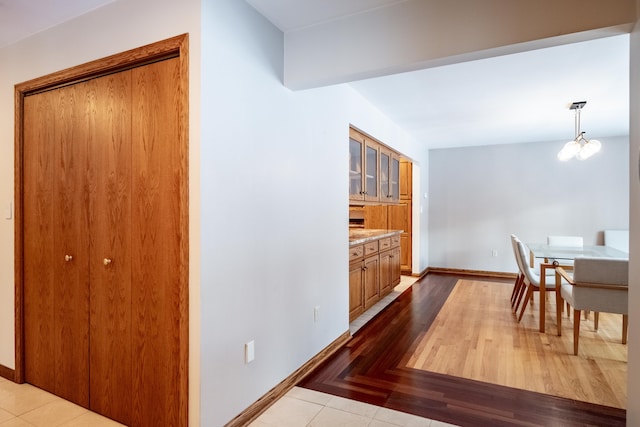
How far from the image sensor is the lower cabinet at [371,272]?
3.57m

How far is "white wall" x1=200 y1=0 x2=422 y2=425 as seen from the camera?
1.73 meters

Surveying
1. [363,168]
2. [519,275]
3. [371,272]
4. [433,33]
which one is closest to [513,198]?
[519,275]

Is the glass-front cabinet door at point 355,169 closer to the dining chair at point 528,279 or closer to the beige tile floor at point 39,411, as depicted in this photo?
the dining chair at point 528,279

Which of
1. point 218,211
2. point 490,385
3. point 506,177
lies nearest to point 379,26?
point 218,211

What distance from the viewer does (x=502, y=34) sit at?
1.73m

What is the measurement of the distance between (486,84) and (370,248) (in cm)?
198

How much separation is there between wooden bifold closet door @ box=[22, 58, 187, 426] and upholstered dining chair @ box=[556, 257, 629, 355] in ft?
9.44

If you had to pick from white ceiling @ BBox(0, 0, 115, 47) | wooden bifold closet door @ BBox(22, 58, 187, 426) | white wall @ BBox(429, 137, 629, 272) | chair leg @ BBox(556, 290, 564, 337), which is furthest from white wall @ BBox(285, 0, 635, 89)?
white wall @ BBox(429, 137, 629, 272)

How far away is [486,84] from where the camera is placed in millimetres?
3141

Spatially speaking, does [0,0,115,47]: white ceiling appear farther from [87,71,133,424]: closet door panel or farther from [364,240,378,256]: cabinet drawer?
[364,240,378,256]: cabinet drawer

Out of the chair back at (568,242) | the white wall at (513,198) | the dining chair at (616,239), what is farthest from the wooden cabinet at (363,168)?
the dining chair at (616,239)

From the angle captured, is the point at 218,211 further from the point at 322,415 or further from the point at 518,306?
the point at 518,306

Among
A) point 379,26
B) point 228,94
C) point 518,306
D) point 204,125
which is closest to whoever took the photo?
point 204,125

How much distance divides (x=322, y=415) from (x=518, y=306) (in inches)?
121
